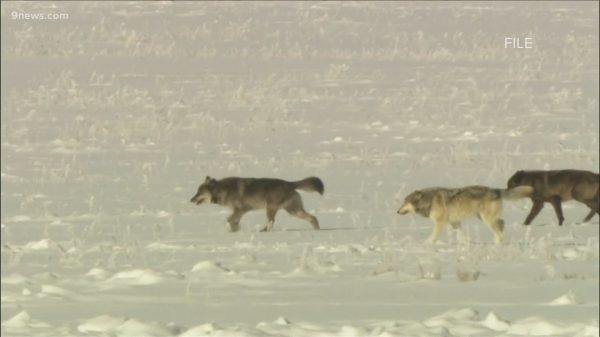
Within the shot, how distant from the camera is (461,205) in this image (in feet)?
46.2

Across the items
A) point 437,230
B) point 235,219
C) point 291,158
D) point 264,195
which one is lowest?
point 437,230

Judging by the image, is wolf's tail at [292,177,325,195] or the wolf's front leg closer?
the wolf's front leg

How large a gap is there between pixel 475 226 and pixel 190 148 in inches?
326

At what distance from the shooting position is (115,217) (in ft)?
51.3

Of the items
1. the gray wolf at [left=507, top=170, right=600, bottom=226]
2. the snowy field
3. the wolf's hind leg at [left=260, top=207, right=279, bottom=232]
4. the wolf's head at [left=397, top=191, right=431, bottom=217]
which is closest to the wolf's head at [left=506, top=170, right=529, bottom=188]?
the gray wolf at [left=507, top=170, right=600, bottom=226]

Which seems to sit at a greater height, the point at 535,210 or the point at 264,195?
the point at 264,195

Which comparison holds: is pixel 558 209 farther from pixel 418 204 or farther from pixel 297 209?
pixel 297 209

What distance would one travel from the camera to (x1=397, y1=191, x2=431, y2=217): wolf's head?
14234 millimetres

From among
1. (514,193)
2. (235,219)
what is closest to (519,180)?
(514,193)

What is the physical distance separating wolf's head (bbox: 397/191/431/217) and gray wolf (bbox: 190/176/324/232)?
1.21m

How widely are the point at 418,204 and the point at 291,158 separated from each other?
7540mm

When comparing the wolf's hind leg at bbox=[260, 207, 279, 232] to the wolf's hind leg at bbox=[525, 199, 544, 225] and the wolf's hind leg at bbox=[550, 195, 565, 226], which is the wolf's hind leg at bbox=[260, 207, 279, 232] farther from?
the wolf's hind leg at bbox=[550, 195, 565, 226]

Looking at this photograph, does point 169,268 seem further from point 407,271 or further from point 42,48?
point 42,48
